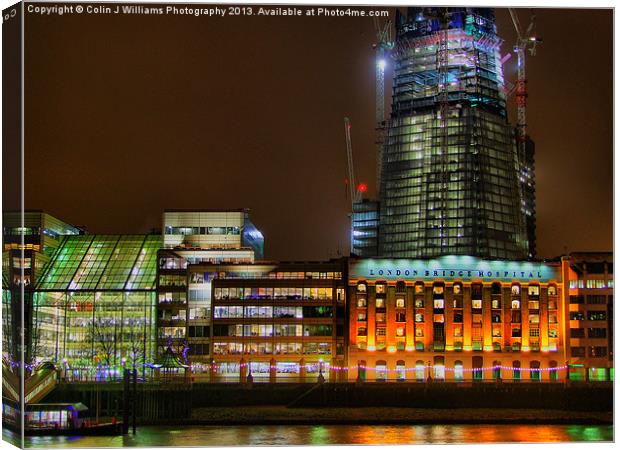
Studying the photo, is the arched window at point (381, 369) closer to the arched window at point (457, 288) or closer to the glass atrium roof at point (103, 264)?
the arched window at point (457, 288)

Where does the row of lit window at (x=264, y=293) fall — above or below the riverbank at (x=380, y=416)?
above

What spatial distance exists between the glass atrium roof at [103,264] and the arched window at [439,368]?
1991cm

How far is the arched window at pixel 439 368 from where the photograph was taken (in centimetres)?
8338

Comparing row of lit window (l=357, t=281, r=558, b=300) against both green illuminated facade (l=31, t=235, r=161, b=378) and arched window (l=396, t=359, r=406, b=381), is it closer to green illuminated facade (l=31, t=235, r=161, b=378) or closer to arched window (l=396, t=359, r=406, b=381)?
arched window (l=396, t=359, r=406, b=381)

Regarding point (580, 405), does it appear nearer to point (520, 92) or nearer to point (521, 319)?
point (521, 319)

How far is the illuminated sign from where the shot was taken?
86000mm

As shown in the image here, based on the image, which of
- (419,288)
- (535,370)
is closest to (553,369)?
(535,370)

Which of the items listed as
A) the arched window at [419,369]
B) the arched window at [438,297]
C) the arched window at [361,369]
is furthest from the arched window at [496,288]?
the arched window at [361,369]

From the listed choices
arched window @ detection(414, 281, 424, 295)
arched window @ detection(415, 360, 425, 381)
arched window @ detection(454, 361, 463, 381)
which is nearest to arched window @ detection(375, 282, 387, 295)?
arched window @ detection(414, 281, 424, 295)

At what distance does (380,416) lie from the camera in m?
63.2

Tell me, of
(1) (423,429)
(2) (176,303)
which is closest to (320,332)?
(2) (176,303)

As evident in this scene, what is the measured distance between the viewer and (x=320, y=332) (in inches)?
3214

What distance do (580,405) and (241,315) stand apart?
77.1ft

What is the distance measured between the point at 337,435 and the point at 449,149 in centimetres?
6427
